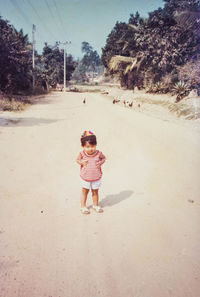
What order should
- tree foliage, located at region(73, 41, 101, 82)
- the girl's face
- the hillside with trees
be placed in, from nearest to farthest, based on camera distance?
the girl's face, the hillside with trees, tree foliage, located at region(73, 41, 101, 82)

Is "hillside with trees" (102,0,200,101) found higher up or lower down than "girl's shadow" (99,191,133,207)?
higher up

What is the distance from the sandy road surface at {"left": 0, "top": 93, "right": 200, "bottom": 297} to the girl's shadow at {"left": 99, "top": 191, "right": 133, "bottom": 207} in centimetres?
2

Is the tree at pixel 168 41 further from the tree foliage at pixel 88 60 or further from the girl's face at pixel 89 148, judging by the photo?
the tree foliage at pixel 88 60

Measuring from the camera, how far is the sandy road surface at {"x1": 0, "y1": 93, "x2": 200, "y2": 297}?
183cm

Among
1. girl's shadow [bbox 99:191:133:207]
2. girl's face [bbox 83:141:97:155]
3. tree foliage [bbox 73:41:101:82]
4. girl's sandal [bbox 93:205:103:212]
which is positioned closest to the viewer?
girl's face [bbox 83:141:97:155]

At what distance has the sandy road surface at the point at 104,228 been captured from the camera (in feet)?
6.00

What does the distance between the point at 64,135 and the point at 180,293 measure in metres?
5.92

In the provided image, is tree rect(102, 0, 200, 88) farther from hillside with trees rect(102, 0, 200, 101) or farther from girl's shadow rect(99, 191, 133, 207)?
girl's shadow rect(99, 191, 133, 207)

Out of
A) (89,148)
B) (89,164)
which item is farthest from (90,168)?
(89,148)

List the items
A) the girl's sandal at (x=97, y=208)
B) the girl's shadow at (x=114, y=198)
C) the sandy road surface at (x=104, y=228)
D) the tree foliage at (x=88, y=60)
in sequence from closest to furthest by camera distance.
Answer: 1. the sandy road surface at (x=104, y=228)
2. the girl's sandal at (x=97, y=208)
3. the girl's shadow at (x=114, y=198)
4. the tree foliage at (x=88, y=60)

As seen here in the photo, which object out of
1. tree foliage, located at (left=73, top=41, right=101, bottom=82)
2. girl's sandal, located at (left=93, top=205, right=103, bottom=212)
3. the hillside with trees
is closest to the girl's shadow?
girl's sandal, located at (left=93, top=205, right=103, bottom=212)

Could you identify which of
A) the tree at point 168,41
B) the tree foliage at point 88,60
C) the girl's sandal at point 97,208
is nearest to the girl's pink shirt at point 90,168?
the girl's sandal at point 97,208

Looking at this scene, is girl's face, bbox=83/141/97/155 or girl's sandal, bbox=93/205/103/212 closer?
girl's face, bbox=83/141/97/155

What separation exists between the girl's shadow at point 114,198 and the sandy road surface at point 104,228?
0.06ft
